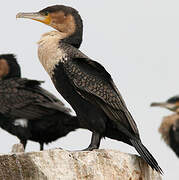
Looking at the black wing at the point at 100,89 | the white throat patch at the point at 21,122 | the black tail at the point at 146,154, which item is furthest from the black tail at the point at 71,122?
the black tail at the point at 146,154

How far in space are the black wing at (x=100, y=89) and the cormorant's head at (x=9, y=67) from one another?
3.35m

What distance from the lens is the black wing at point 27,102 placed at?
856 cm

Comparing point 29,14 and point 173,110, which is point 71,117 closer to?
point 29,14

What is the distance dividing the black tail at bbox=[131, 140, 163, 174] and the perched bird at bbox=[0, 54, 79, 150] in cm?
218

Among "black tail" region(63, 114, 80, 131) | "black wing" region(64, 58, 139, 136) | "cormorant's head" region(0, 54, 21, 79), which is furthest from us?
"cormorant's head" region(0, 54, 21, 79)

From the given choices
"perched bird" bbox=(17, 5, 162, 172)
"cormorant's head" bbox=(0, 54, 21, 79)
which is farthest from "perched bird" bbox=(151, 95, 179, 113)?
"perched bird" bbox=(17, 5, 162, 172)

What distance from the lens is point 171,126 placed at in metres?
10.1

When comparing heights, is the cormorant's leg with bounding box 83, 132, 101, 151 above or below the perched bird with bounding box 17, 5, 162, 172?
below

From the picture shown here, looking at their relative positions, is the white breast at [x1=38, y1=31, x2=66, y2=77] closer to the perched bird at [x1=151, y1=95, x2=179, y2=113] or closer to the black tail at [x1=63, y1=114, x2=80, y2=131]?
the black tail at [x1=63, y1=114, x2=80, y2=131]

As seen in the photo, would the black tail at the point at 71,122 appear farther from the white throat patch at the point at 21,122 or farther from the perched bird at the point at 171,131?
the perched bird at the point at 171,131

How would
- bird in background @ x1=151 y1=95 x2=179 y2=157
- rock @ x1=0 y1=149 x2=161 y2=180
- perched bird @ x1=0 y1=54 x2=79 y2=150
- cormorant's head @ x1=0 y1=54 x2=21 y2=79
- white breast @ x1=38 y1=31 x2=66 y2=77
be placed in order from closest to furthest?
rock @ x1=0 y1=149 x2=161 y2=180
white breast @ x1=38 y1=31 x2=66 y2=77
perched bird @ x1=0 y1=54 x2=79 y2=150
cormorant's head @ x1=0 y1=54 x2=21 y2=79
bird in background @ x1=151 y1=95 x2=179 y2=157

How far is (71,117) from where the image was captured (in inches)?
332

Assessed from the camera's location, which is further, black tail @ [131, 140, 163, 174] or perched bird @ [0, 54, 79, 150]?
perched bird @ [0, 54, 79, 150]

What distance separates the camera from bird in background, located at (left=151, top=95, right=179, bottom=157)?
9.76 meters
